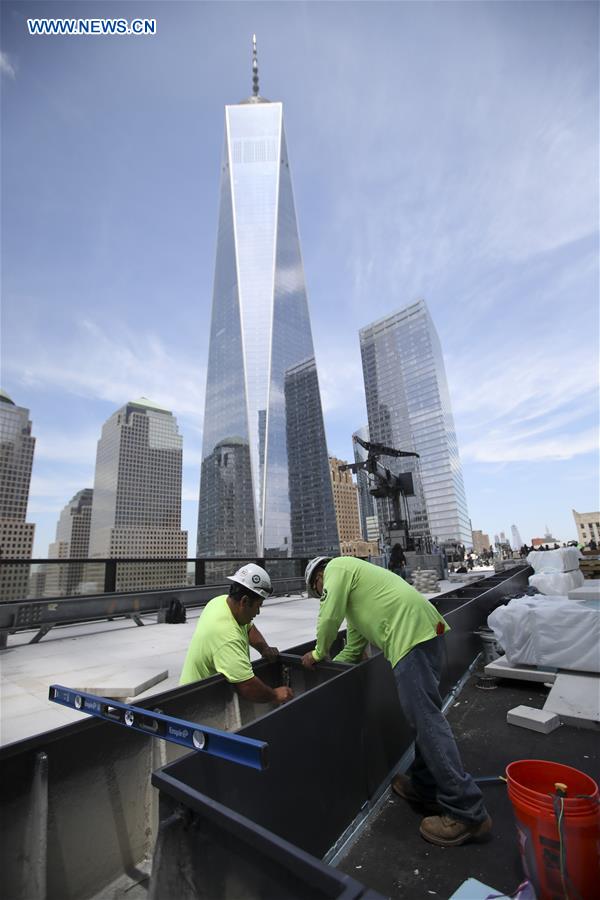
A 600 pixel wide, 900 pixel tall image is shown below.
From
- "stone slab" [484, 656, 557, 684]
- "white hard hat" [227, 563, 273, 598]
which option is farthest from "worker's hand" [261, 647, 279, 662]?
"stone slab" [484, 656, 557, 684]

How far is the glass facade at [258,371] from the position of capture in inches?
3976

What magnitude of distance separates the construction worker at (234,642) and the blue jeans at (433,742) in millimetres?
783

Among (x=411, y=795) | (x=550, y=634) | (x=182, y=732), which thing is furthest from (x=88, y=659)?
(x=550, y=634)

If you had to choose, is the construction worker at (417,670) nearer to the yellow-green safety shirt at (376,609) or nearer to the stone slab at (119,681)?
the yellow-green safety shirt at (376,609)

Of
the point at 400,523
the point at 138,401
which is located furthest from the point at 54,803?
the point at 138,401

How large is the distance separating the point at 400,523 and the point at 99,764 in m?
21.0

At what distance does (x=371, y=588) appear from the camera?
106 inches

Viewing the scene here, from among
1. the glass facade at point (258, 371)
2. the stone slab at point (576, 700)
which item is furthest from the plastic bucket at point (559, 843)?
the glass facade at point (258, 371)

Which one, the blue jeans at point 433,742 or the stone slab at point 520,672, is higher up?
the blue jeans at point 433,742

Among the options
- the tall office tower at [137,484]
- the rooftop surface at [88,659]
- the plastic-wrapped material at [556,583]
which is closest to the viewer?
the rooftop surface at [88,659]

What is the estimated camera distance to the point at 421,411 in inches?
4614

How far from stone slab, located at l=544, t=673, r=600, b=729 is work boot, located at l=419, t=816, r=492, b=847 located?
78.0 inches

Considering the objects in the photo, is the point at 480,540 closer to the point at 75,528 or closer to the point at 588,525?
the point at 588,525

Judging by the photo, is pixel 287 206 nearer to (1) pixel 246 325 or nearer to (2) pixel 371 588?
(1) pixel 246 325
